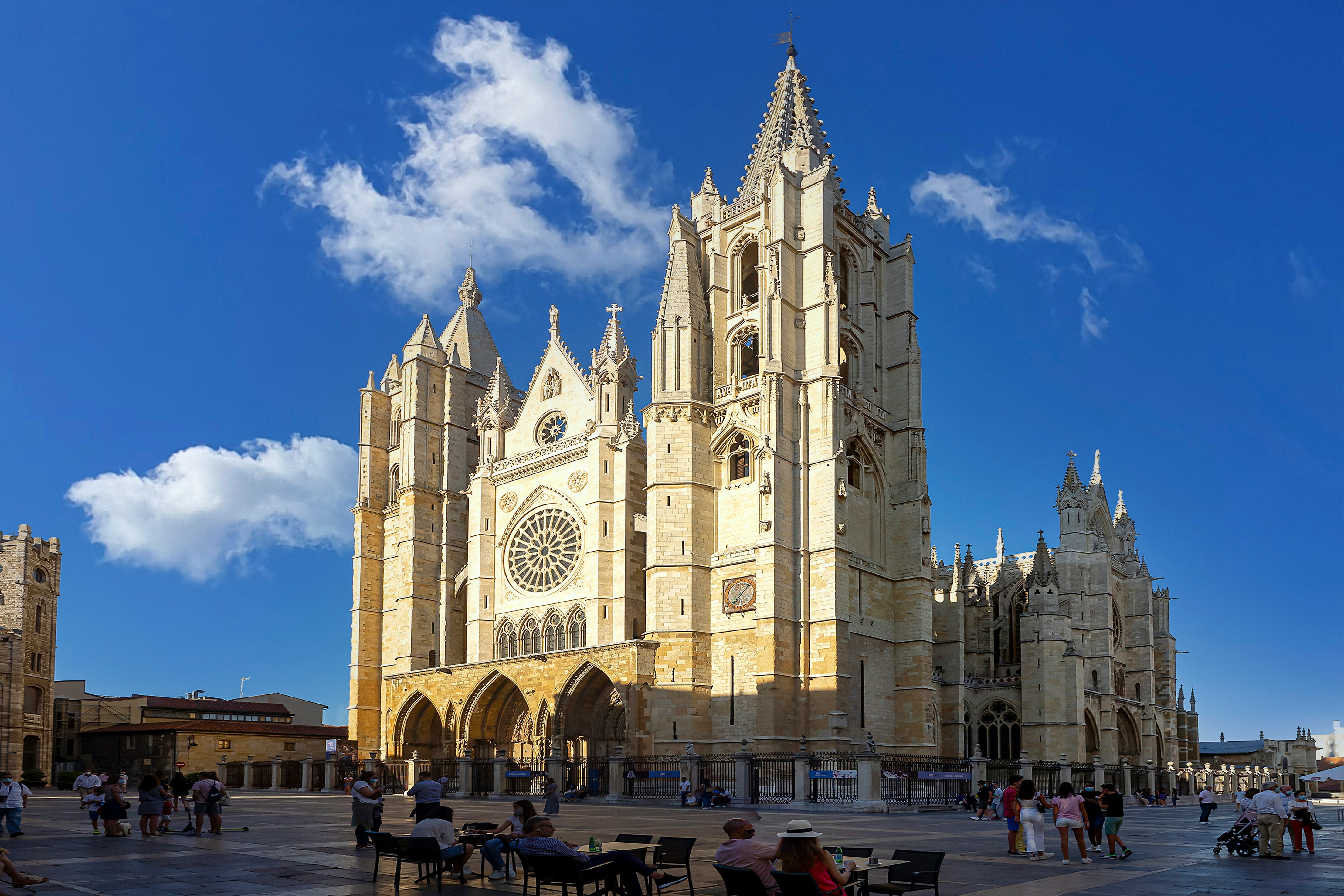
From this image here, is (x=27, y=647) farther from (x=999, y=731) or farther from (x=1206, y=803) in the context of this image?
(x=1206, y=803)

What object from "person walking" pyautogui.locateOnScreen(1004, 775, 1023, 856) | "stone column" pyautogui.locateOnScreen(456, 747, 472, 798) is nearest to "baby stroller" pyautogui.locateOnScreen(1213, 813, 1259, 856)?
"person walking" pyautogui.locateOnScreen(1004, 775, 1023, 856)

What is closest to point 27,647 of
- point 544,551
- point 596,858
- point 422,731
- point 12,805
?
point 422,731

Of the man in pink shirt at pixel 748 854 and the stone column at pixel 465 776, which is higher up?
the man in pink shirt at pixel 748 854

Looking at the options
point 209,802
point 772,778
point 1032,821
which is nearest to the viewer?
point 1032,821

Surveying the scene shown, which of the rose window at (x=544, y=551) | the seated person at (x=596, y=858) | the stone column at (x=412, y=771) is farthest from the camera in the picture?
the rose window at (x=544, y=551)

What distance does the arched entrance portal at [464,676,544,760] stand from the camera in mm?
44469

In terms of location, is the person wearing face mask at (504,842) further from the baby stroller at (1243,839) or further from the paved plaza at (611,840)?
the baby stroller at (1243,839)

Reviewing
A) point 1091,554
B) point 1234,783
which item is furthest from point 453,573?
point 1234,783

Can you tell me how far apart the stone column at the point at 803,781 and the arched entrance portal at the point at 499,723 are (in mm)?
15355

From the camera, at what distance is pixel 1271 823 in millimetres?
16859

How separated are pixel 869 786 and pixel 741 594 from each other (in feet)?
31.9

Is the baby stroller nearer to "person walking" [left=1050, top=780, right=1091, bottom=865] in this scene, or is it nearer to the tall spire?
"person walking" [left=1050, top=780, right=1091, bottom=865]

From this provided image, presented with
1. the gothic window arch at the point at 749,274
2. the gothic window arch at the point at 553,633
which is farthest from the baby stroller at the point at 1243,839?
the gothic window arch at the point at 553,633

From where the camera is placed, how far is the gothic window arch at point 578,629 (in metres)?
43.7
